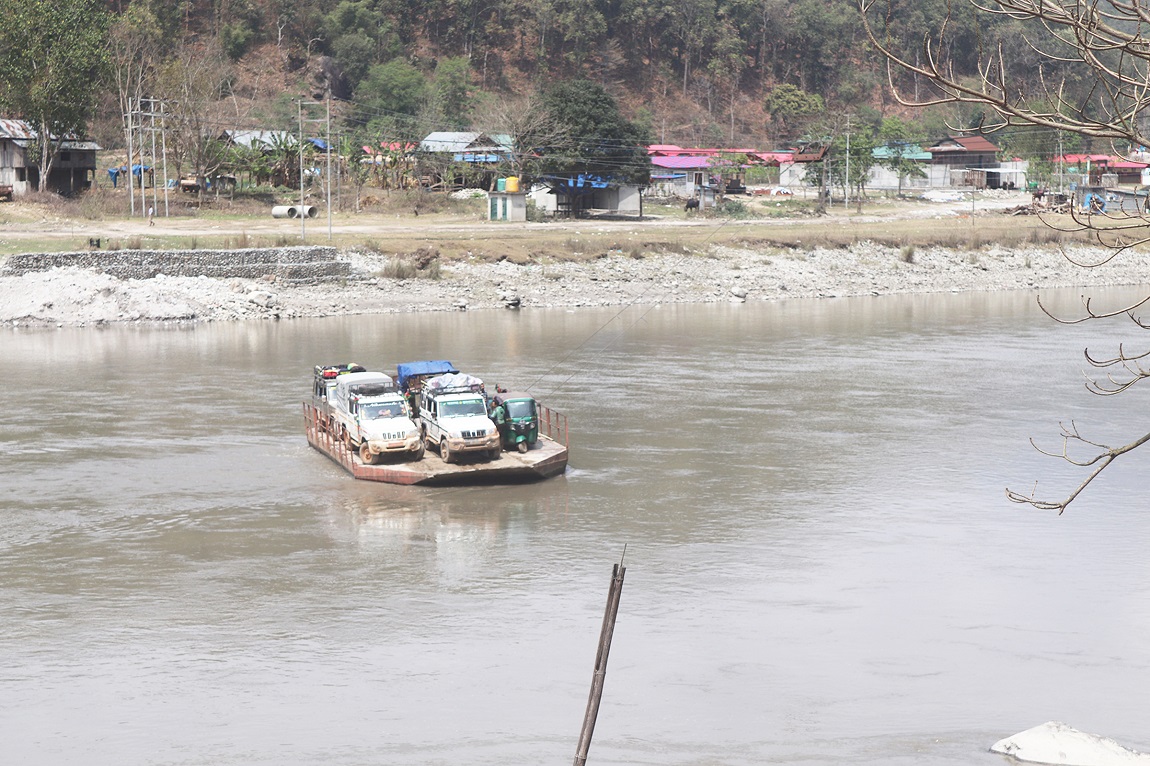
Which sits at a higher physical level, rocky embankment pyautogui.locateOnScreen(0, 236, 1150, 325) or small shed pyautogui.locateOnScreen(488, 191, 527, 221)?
small shed pyautogui.locateOnScreen(488, 191, 527, 221)

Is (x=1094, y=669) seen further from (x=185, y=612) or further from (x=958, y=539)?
(x=185, y=612)

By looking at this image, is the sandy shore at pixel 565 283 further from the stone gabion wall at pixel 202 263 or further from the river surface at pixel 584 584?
the river surface at pixel 584 584

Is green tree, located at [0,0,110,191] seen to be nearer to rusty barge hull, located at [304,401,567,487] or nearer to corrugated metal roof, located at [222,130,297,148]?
corrugated metal roof, located at [222,130,297,148]

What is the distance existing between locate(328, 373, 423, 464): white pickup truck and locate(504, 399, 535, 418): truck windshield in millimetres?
1790

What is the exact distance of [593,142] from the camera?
7981cm

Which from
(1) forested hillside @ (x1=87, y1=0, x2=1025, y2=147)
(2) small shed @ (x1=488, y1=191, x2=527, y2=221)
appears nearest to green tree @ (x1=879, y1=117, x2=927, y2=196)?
(1) forested hillside @ (x1=87, y1=0, x2=1025, y2=147)

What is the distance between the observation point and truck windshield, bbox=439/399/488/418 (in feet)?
82.1

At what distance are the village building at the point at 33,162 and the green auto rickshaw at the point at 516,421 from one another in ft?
183

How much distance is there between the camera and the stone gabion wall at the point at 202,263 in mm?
52812

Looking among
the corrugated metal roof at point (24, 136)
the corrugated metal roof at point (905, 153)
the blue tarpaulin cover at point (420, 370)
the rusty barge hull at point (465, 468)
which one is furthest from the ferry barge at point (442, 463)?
the corrugated metal roof at point (905, 153)

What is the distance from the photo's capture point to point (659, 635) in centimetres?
1781

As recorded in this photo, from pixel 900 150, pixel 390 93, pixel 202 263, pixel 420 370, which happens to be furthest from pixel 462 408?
pixel 390 93

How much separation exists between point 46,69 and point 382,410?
2200 inches

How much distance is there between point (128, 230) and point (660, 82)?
8775 centimetres
